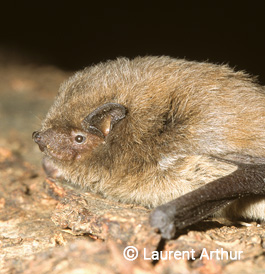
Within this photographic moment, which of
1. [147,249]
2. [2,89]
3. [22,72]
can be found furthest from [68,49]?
[147,249]

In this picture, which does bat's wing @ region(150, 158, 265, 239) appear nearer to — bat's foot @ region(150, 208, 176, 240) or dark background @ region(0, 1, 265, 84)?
bat's foot @ region(150, 208, 176, 240)

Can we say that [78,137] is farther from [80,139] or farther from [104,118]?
[104,118]

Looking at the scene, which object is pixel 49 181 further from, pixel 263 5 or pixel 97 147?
pixel 263 5

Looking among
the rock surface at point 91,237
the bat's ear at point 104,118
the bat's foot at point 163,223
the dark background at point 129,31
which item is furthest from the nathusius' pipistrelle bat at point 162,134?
the dark background at point 129,31

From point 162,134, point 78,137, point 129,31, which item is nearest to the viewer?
point 162,134

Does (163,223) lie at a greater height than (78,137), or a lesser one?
lesser

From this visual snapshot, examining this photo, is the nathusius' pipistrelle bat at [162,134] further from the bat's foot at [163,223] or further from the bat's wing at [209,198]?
the bat's foot at [163,223]

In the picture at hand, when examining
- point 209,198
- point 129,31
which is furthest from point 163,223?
point 129,31
